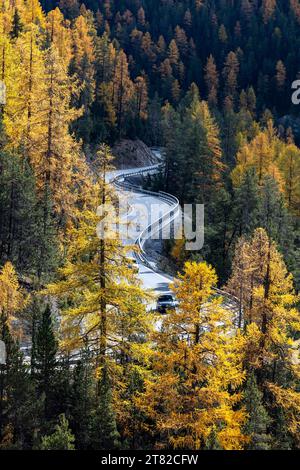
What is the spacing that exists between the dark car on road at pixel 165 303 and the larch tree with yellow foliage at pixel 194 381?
11.4 metres

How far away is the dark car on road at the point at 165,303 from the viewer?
33.9 meters

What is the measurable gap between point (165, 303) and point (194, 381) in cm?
1299

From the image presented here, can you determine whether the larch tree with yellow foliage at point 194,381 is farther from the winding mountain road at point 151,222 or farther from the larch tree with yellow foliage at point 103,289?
the winding mountain road at point 151,222

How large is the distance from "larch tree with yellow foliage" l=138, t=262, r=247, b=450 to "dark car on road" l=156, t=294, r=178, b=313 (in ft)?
37.4

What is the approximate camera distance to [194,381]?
21.3 metres

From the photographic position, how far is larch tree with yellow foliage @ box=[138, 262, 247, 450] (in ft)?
69.1

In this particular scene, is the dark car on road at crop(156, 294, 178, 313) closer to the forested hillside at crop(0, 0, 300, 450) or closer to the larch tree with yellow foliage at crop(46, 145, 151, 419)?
the forested hillside at crop(0, 0, 300, 450)

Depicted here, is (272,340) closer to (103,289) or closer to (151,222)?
(103,289)

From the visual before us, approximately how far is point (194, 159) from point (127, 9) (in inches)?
4625

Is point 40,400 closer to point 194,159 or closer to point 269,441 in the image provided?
point 269,441

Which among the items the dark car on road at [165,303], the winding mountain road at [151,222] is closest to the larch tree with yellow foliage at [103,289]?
the winding mountain road at [151,222]

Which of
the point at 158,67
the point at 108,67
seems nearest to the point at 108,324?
the point at 108,67

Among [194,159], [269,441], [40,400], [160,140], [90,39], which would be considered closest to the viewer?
[40,400]
